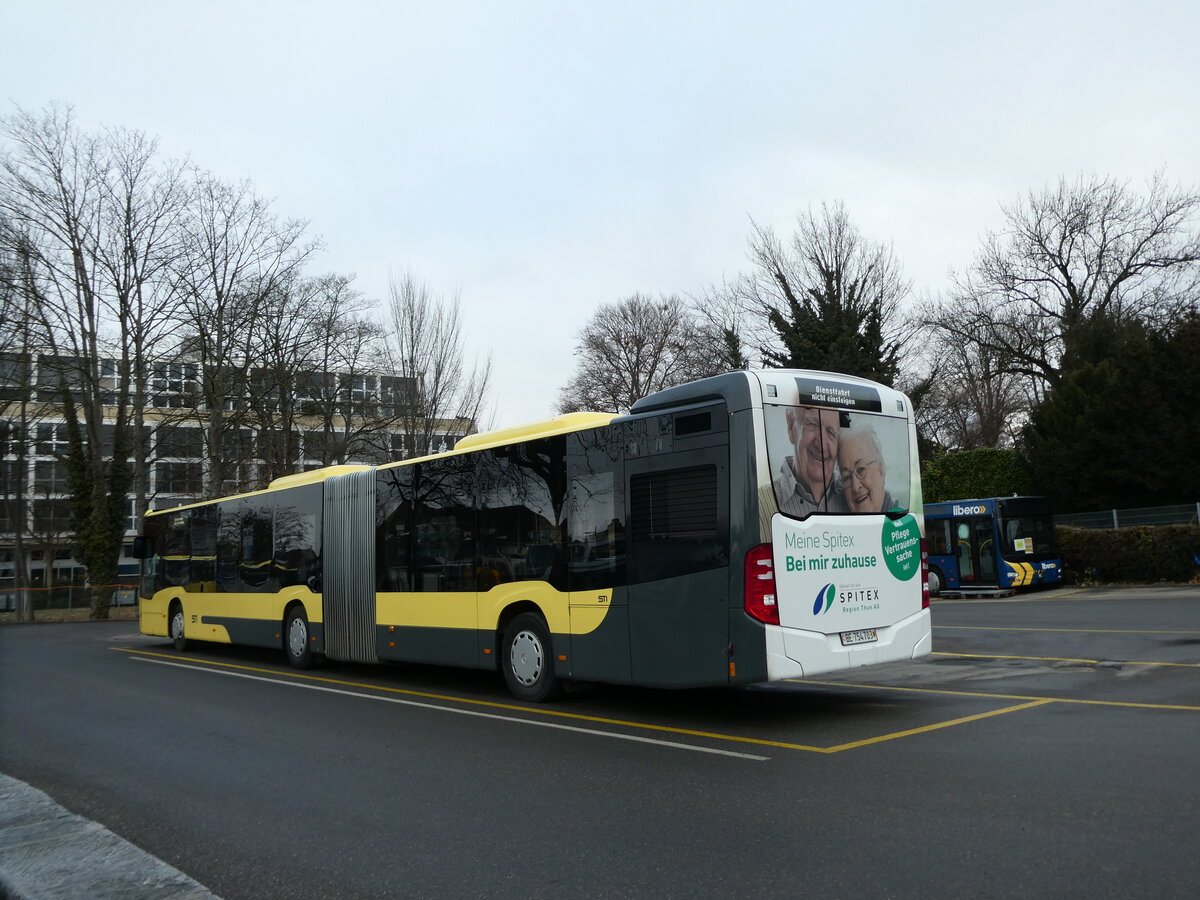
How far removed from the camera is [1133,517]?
99.9ft

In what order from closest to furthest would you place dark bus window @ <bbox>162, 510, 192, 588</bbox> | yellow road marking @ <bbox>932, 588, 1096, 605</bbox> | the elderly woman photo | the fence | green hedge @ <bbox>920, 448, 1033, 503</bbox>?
the elderly woman photo, dark bus window @ <bbox>162, 510, 192, 588</bbox>, yellow road marking @ <bbox>932, 588, 1096, 605</bbox>, the fence, green hedge @ <bbox>920, 448, 1033, 503</bbox>

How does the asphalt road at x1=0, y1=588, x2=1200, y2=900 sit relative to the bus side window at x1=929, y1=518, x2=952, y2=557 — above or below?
below

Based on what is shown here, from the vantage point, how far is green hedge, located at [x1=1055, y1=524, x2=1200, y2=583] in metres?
27.7

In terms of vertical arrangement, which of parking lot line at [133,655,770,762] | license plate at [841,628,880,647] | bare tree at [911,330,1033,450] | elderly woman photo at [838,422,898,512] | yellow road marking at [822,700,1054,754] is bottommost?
parking lot line at [133,655,770,762]

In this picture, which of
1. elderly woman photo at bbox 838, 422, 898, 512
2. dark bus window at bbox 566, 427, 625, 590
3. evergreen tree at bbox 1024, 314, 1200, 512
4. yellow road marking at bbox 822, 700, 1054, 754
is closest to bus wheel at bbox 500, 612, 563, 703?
dark bus window at bbox 566, 427, 625, 590

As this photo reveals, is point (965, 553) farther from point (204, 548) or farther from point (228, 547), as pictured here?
point (204, 548)

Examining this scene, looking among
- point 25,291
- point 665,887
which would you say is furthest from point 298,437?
point 665,887

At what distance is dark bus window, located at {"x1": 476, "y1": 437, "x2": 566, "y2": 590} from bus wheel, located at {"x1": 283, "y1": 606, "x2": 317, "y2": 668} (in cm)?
522

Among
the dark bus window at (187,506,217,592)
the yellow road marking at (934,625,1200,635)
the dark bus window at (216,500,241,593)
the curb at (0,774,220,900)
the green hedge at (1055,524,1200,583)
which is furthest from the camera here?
the green hedge at (1055,524,1200,583)

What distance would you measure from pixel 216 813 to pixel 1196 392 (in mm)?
31928

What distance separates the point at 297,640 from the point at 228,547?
10.6 ft

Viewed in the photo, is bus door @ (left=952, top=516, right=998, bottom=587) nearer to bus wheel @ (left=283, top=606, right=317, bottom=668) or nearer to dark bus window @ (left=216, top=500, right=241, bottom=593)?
bus wheel @ (left=283, top=606, right=317, bottom=668)

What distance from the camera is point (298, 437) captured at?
38.0 meters

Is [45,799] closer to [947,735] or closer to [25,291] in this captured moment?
[947,735]
